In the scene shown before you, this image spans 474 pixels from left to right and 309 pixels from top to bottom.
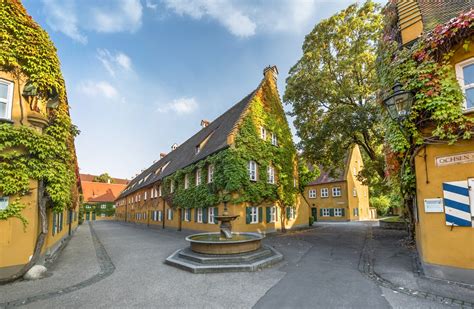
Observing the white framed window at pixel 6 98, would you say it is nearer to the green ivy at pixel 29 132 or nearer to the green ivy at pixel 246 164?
the green ivy at pixel 29 132

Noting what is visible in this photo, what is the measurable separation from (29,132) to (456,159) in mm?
13571

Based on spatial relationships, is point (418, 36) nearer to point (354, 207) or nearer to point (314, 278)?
point (314, 278)

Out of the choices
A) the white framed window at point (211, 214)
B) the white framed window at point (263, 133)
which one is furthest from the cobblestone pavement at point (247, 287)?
the white framed window at point (263, 133)

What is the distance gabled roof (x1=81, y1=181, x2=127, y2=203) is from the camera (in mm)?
59188

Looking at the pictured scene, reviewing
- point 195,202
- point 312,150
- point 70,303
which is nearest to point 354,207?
point 312,150

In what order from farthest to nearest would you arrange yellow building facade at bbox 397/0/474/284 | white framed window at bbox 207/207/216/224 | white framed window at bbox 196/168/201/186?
white framed window at bbox 196/168/201/186, white framed window at bbox 207/207/216/224, yellow building facade at bbox 397/0/474/284

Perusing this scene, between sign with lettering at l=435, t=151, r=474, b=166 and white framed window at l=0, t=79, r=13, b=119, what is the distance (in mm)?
14033

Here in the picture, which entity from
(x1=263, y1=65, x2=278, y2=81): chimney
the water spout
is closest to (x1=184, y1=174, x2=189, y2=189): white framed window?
(x1=263, y1=65, x2=278, y2=81): chimney

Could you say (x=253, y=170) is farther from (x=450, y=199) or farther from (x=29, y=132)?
(x=29, y=132)

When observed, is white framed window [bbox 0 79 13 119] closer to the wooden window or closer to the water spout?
the water spout

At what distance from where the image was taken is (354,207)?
37.2 m

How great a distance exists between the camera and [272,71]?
23.8m

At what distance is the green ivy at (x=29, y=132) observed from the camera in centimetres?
841

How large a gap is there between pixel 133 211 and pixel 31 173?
35315 mm
